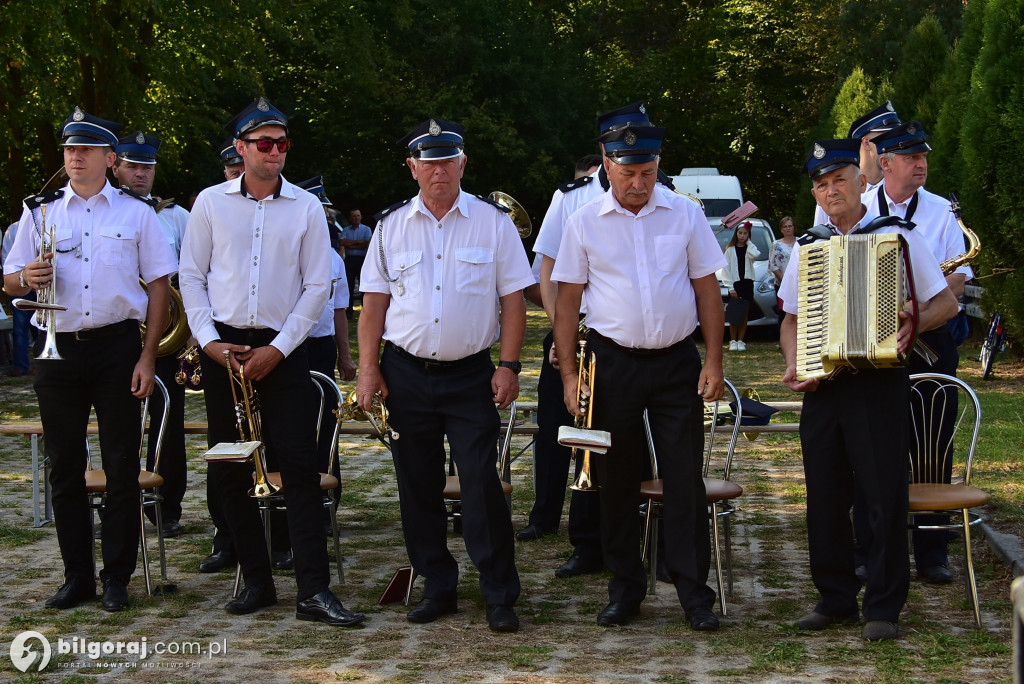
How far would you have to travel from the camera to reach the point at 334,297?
26.4 ft

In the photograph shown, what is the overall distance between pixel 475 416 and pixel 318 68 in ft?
95.0

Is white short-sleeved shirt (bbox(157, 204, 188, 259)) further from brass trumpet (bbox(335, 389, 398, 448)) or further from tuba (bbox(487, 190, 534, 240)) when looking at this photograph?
brass trumpet (bbox(335, 389, 398, 448))

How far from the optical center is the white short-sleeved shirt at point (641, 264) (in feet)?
18.6

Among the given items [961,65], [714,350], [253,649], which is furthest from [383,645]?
[961,65]

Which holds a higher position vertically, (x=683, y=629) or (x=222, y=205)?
(x=222, y=205)

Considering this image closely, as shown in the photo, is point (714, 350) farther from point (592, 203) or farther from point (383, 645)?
point (383, 645)

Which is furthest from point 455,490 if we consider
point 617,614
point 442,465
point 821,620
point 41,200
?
point 41,200

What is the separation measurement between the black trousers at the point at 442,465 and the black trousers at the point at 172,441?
2116mm

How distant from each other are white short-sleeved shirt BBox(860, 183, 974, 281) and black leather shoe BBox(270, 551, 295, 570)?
11.4 ft

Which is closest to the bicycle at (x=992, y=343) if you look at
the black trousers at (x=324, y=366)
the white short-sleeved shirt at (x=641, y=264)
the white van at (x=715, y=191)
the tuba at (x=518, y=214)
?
the tuba at (x=518, y=214)

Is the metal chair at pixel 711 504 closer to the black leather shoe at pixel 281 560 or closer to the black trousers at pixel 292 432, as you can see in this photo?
the black trousers at pixel 292 432

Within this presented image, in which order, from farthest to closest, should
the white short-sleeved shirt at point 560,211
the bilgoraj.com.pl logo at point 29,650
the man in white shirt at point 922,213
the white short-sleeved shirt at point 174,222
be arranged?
the white short-sleeved shirt at point 174,222 < the white short-sleeved shirt at point 560,211 < the man in white shirt at point 922,213 < the bilgoraj.com.pl logo at point 29,650

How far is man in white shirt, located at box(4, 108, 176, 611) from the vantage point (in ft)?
20.0

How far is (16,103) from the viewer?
17.2m
